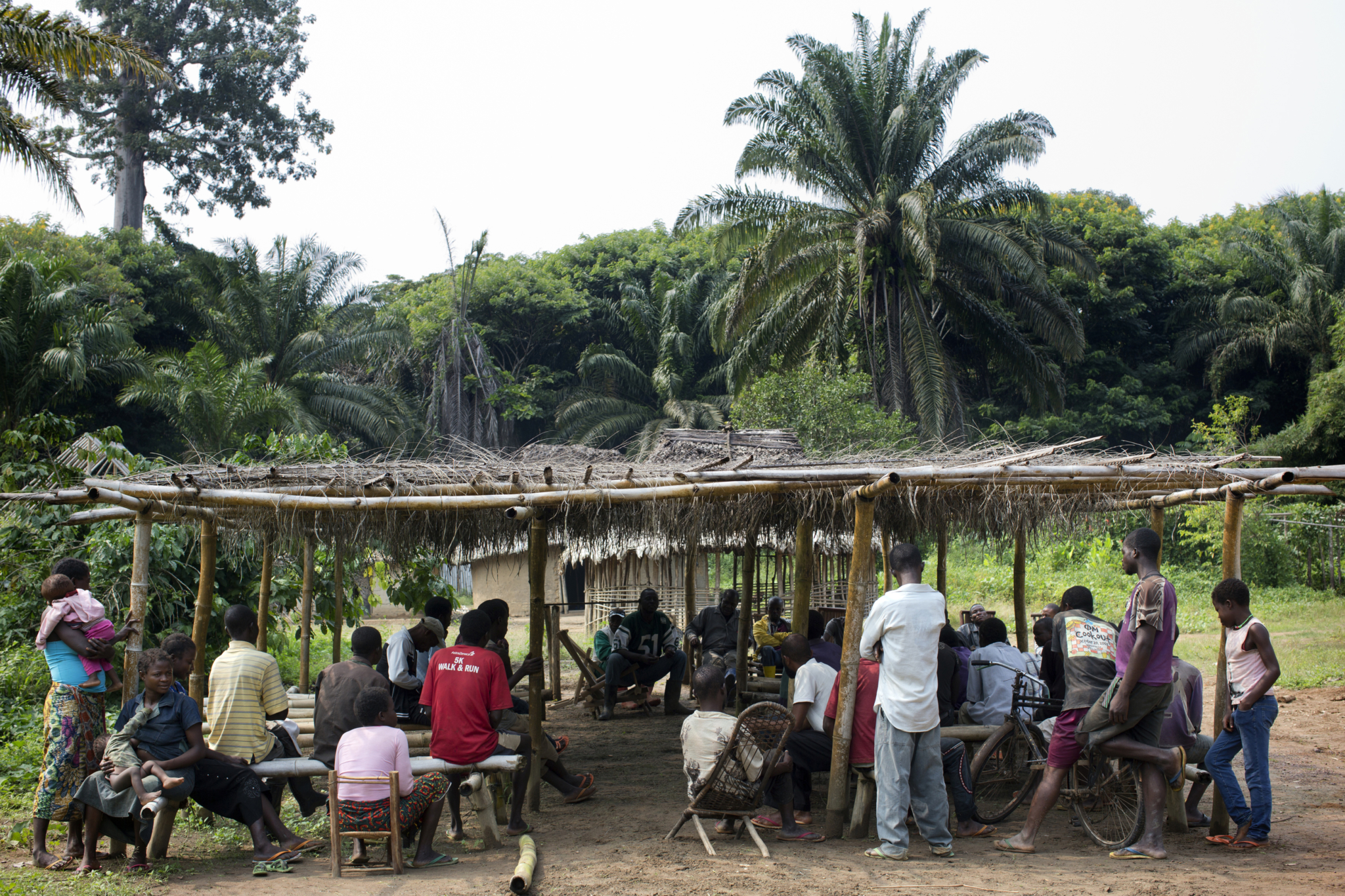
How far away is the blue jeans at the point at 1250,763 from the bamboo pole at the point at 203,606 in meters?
6.99

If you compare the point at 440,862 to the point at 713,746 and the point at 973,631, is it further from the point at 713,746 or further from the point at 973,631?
the point at 973,631

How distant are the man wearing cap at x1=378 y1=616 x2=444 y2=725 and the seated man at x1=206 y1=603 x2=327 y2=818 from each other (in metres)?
1.16

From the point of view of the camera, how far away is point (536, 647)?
6969mm

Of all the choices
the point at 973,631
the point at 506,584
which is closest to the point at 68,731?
the point at 973,631

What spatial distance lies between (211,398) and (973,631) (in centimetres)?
1807

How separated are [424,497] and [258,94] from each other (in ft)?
120

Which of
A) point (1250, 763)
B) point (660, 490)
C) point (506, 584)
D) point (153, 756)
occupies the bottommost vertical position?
point (506, 584)

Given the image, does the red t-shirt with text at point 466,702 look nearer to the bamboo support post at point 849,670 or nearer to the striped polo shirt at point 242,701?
the striped polo shirt at point 242,701

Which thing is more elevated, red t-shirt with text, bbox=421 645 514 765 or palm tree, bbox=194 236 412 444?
palm tree, bbox=194 236 412 444

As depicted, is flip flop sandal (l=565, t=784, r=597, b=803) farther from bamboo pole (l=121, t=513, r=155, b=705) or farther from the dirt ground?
bamboo pole (l=121, t=513, r=155, b=705)

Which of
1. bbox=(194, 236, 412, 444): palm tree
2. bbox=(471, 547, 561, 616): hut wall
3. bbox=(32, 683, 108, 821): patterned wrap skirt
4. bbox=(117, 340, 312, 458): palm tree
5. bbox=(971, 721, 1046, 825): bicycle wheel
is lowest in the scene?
bbox=(471, 547, 561, 616): hut wall

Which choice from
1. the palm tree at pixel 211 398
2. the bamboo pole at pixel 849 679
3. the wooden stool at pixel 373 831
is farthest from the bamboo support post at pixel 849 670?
the palm tree at pixel 211 398

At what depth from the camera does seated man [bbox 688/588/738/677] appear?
442 inches

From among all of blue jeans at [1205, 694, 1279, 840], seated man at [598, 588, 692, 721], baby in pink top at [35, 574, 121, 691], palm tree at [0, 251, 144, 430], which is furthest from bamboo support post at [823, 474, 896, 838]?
palm tree at [0, 251, 144, 430]
